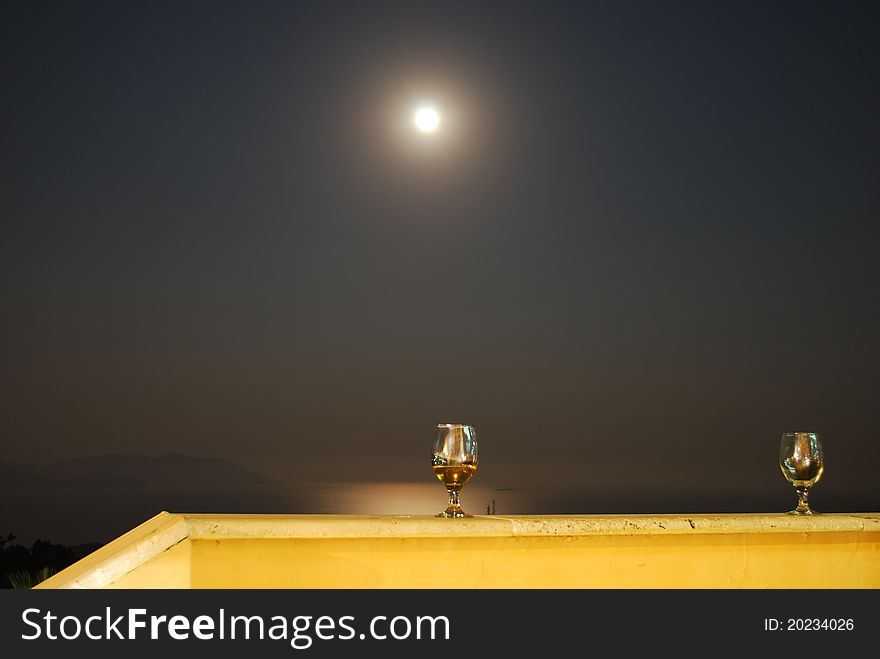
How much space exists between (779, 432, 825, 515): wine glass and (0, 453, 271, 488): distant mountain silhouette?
51655 millimetres

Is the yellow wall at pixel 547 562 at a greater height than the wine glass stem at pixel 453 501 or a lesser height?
lesser

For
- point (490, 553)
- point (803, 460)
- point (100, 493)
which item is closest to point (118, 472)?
point (100, 493)

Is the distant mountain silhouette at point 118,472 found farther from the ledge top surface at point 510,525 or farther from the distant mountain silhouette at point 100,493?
the ledge top surface at point 510,525

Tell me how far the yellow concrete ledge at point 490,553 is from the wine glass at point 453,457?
0.14 m

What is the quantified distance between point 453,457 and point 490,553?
9.1 inches

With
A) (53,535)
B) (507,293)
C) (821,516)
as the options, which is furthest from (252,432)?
(821,516)

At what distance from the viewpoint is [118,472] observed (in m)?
58.6

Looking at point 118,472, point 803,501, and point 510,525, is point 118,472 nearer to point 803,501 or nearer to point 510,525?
point 803,501

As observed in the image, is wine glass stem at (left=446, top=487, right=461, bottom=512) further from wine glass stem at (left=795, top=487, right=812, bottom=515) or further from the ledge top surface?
wine glass stem at (left=795, top=487, right=812, bottom=515)

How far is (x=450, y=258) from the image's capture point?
32156 mm

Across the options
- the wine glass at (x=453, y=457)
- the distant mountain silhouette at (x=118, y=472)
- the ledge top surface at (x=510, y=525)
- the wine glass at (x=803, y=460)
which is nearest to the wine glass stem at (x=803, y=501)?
the wine glass at (x=803, y=460)

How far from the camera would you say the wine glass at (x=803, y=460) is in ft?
7.86
